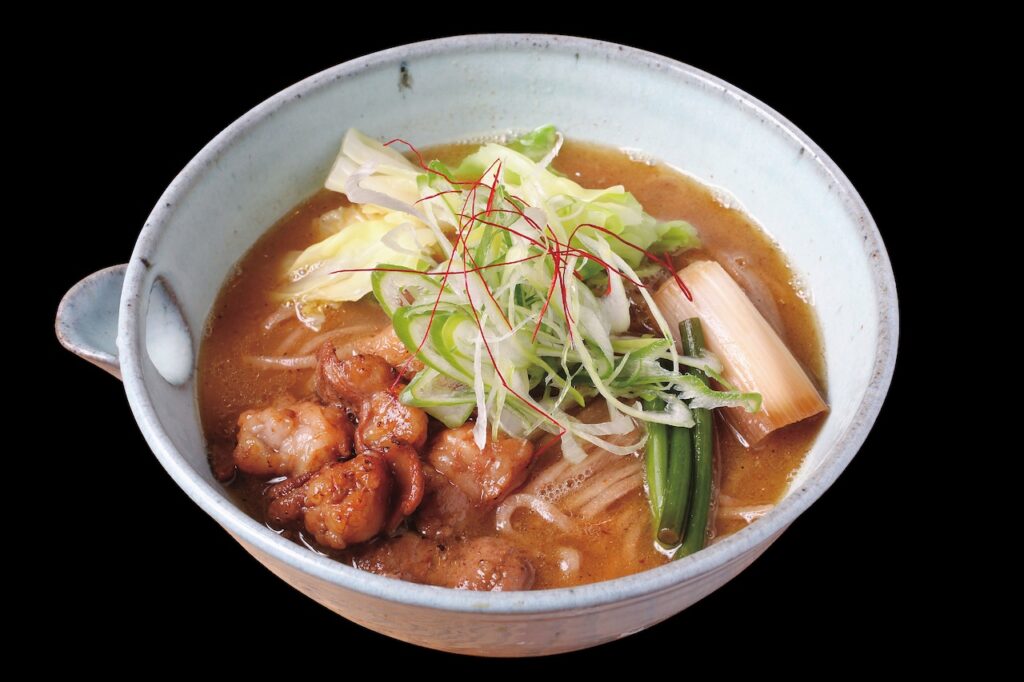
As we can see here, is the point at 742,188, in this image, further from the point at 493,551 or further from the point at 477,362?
the point at 493,551

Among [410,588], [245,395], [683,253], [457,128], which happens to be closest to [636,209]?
[683,253]

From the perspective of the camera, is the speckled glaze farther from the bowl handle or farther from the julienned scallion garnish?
the julienned scallion garnish

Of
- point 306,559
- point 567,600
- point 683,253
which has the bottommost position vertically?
point 306,559

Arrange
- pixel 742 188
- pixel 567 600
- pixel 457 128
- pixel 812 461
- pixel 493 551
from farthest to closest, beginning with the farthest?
pixel 457 128
pixel 742 188
pixel 812 461
pixel 493 551
pixel 567 600

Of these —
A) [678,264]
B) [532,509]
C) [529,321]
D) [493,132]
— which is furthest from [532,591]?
[493,132]

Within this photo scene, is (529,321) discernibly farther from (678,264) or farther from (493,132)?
(493,132)

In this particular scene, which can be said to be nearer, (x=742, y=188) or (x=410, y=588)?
(x=410, y=588)

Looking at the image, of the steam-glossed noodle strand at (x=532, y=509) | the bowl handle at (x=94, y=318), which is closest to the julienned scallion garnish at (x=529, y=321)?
the steam-glossed noodle strand at (x=532, y=509)
